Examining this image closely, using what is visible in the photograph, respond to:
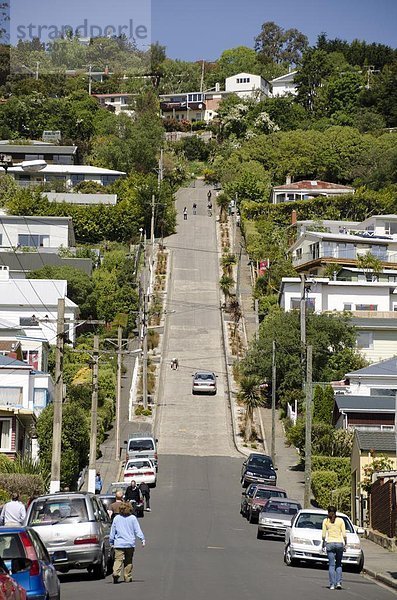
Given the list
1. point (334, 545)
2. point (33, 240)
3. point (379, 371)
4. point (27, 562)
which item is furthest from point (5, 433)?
point (33, 240)

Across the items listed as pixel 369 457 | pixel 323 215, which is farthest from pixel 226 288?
pixel 369 457

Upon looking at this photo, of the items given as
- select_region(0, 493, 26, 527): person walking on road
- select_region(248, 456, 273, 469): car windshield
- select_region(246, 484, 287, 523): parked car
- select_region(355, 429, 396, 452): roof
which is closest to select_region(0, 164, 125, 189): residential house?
select_region(248, 456, 273, 469): car windshield

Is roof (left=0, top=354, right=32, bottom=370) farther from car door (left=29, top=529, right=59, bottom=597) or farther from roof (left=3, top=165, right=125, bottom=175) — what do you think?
roof (left=3, top=165, right=125, bottom=175)

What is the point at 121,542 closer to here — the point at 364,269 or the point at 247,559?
the point at 247,559

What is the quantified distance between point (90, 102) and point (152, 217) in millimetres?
58854

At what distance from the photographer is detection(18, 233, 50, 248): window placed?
105 m

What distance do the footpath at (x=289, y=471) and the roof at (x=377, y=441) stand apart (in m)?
5.98

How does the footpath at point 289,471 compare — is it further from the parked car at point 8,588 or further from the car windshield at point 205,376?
the parked car at point 8,588

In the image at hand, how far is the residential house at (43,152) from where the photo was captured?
13812cm

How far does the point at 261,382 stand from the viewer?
77.3 meters

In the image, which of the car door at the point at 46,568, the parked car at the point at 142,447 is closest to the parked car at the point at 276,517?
the parked car at the point at 142,447

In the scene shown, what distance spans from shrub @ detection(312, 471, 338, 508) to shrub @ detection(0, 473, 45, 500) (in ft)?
49.5

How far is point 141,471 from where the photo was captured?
55250mm

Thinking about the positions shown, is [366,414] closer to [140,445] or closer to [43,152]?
[140,445]
